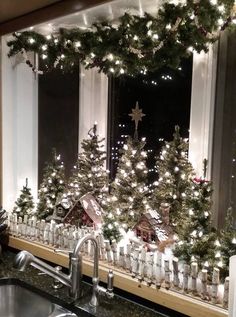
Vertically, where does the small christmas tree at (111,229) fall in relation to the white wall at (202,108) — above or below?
below

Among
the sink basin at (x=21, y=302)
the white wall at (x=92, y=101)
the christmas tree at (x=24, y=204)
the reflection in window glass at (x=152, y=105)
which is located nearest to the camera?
the sink basin at (x=21, y=302)

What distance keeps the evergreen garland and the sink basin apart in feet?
3.77

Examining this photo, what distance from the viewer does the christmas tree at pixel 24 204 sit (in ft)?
6.68

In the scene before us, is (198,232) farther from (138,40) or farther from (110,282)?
(138,40)

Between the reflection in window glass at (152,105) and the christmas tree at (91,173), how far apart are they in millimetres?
Result: 151

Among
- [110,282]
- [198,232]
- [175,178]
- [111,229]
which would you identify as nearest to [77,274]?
[110,282]

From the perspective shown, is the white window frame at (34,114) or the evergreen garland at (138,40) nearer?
the evergreen garland at (138,40)

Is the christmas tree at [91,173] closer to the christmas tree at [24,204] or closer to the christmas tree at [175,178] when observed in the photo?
the christmas tree at [24,204]

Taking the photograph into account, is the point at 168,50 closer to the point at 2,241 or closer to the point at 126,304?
the point at 126,304

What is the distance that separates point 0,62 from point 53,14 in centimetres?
50

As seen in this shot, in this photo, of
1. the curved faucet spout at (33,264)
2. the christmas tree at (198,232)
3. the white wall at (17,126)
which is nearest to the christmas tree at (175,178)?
the christmas tree at (198,232)

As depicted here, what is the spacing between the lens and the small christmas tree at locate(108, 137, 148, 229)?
1.86m

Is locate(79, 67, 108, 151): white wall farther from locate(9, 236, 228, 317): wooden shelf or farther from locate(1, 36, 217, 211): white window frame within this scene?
locate(9, 236, 228, 317): wooden shelf

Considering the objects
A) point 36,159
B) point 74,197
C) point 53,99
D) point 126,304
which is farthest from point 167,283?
point 53,99
